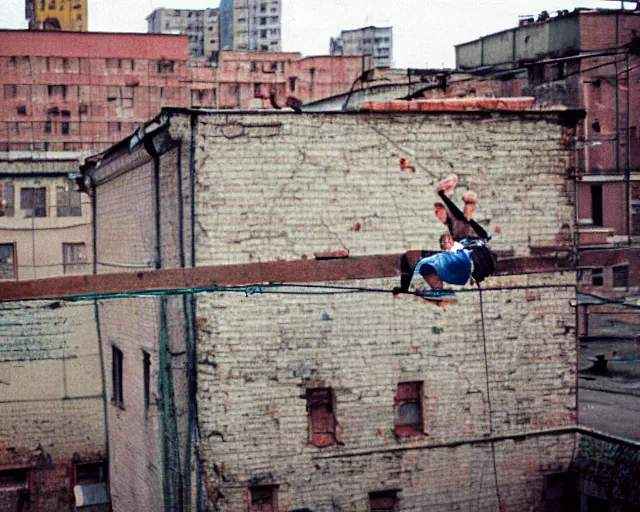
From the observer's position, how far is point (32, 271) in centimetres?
2950

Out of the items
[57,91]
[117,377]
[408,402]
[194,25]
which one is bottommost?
[117,377]

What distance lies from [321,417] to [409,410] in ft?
3.85

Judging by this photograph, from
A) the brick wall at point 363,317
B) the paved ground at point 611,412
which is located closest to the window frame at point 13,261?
the brick wall at point 363,317

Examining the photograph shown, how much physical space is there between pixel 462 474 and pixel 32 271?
20019 mm

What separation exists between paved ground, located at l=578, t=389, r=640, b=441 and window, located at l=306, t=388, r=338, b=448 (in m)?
3.87

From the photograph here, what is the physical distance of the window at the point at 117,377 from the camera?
16.9 metres

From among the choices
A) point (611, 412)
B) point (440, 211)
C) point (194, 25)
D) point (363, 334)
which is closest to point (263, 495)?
point (363, 334)

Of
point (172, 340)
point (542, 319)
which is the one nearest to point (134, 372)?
point (172, 340)

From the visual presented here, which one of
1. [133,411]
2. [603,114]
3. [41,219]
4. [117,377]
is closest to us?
[133,411]

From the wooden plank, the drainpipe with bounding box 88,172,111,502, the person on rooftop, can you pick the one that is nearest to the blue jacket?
the wooden plank

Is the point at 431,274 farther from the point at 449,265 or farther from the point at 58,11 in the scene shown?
the point at 58,11

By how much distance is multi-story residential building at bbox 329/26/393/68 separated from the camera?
9825 cm

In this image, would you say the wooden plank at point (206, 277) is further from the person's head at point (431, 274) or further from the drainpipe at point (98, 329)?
the drainpipe at point (98, 329)

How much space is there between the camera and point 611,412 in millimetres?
14812
